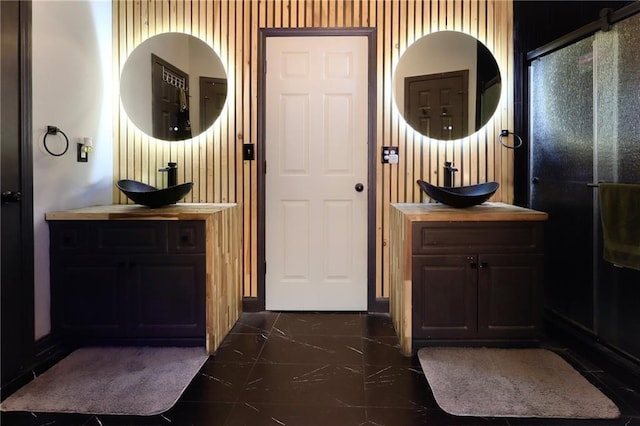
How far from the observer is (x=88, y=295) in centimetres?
286

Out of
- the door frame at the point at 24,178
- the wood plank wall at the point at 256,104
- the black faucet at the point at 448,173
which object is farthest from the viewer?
the wood plank wall at the point at 256,104

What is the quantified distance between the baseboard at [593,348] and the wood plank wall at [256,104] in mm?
983

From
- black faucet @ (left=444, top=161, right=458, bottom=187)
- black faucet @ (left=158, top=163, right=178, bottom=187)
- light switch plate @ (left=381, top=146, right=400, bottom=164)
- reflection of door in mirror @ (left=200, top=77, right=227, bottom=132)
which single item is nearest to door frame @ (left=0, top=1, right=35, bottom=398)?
black faucet @ (left=158, top=163, right=178, bottom=187)

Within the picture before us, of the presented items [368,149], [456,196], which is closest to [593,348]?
[456,196]

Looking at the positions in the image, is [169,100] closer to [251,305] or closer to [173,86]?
[173,86]

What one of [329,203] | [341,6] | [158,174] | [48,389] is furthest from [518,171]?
[48,389]

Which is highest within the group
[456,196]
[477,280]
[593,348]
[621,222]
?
[456,196]

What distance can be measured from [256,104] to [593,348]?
2810 mm

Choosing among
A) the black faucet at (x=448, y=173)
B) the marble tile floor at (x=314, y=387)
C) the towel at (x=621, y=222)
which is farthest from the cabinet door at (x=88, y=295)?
the towel at (x=621, y=222)

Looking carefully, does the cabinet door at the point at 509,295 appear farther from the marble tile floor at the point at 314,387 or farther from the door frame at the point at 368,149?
the door frame at the point at 368,149

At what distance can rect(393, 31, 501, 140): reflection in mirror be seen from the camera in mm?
3555

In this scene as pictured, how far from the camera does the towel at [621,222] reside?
2328 millimetres

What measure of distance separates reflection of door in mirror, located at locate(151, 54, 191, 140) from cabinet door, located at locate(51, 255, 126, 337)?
4.04 ft

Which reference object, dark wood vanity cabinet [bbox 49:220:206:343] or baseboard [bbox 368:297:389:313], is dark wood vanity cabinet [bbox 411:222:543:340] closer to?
baseboard [bbox 368:297:389:313]
